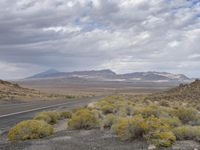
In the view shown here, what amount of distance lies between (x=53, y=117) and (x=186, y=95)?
33.7 meters

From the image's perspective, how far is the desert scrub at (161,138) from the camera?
13547 millimetres

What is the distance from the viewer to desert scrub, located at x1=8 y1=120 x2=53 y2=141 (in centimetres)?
1600

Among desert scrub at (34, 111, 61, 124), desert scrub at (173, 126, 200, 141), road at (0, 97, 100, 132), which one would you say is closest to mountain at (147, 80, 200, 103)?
road at (0, 97, 100, 132)

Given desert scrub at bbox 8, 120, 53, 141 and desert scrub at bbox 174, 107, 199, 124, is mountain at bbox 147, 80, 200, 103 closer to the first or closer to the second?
desert scrub at bbox 174, 107, 199, 124

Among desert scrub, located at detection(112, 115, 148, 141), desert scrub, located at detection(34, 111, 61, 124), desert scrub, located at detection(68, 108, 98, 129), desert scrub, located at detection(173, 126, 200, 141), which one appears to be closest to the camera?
desert scrub, located at detection(173, 126, 200, 141)

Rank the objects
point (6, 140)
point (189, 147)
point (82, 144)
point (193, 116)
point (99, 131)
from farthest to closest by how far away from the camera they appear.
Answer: point (193, 116) < point (99, 131) < point (6, 140) < point (82, 144) < point (189, 147)

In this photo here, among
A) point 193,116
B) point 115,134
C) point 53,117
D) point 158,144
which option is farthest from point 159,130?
point 53,117

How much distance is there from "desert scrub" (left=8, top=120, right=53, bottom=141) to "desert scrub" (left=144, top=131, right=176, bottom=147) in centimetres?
452

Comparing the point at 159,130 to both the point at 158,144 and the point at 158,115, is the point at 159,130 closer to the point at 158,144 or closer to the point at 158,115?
the point at 158,144

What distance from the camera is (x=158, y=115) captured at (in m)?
21.4

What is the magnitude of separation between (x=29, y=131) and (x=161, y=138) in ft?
18.1

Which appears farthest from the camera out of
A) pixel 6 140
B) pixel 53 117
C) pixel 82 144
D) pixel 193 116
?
pixel 53 117

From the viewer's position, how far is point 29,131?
16344 mm

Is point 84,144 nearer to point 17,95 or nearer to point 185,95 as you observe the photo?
point 185,95
